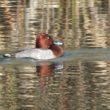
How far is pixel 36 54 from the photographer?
14.2 m

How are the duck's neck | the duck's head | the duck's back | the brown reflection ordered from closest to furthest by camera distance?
the brown reflection → the duck's back → the duck's neck → the duck's head

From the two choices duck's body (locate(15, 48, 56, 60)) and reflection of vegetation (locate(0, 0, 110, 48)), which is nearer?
duck's body (locate(15, 48, 56, 60))

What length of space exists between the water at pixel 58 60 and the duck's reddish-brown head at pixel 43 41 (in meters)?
0.25

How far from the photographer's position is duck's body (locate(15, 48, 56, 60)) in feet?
46.0

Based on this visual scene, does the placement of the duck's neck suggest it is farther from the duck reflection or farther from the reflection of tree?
the reflection of tree

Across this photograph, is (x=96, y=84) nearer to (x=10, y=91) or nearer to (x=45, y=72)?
(x=10, y=91)

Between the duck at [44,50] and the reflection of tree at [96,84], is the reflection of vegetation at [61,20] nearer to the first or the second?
the duck at [44,50]

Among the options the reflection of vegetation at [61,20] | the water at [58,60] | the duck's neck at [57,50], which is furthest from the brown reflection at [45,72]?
the reflection of vegetation at [61,20]

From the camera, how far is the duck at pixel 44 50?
1406 cm

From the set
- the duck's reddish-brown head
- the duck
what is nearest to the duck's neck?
the duck

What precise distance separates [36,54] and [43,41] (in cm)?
89

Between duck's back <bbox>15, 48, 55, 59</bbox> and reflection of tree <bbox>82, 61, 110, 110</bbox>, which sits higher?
reflection of tree <bbox>82, 61, 110, 110</bbox>

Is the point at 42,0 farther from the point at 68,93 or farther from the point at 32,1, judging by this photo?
the point at 68,93

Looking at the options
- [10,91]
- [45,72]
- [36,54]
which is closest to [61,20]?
[36,54]
